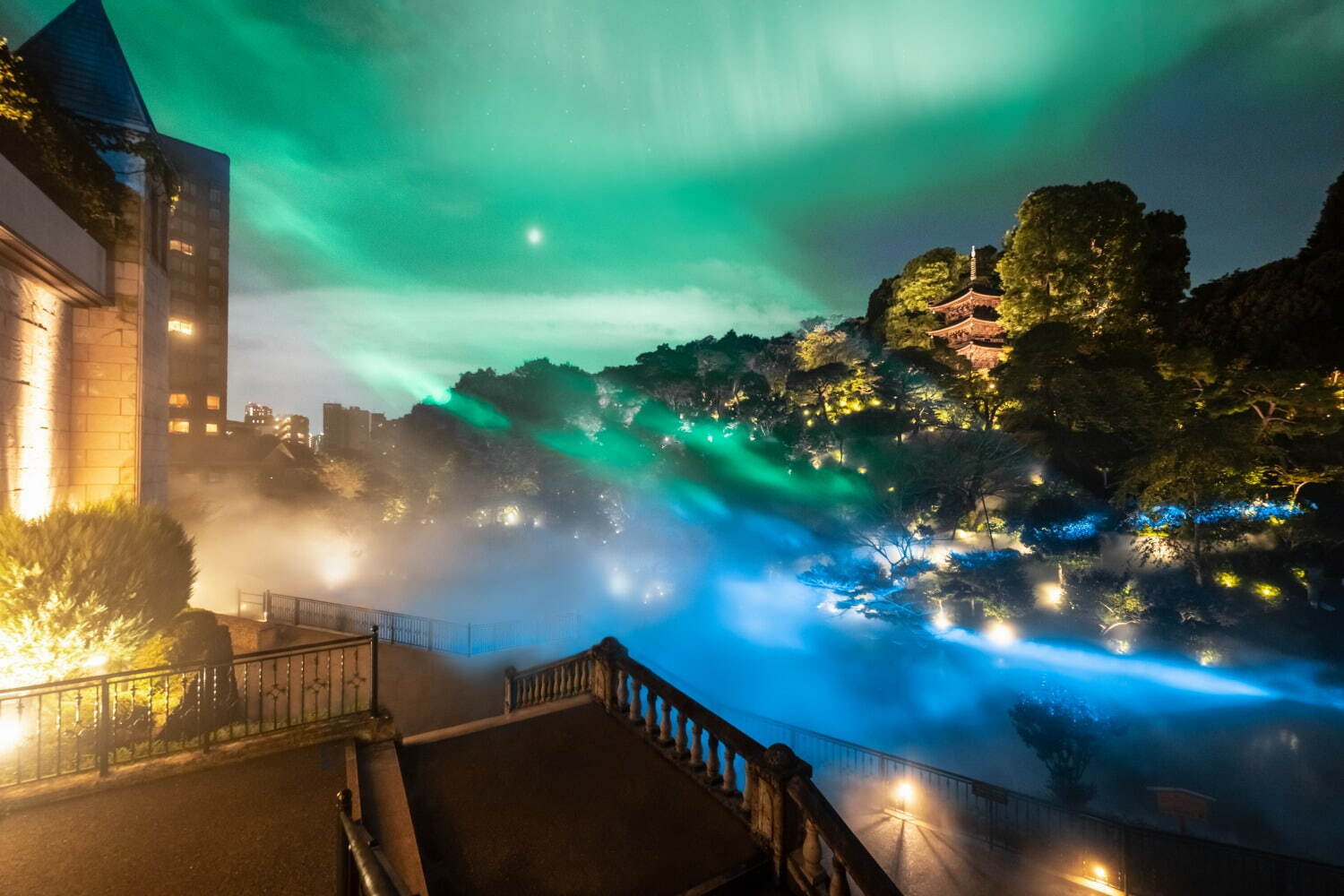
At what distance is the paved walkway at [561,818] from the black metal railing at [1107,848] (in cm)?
923

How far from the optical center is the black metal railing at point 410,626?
58.0 ft

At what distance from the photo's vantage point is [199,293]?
175 ft

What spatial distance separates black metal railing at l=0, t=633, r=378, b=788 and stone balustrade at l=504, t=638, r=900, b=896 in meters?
3.57

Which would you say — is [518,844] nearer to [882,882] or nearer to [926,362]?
[882,882]

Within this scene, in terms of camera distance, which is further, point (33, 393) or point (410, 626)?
point (410, 626)

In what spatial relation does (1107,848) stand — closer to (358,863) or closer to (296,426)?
(358,863)

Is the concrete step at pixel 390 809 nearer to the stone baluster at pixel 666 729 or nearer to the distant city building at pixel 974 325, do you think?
the stone baluster at pixel 666 729

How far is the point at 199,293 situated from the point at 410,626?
56362 mm

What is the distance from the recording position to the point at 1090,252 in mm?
33156

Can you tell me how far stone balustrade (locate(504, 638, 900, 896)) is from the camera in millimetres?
4441

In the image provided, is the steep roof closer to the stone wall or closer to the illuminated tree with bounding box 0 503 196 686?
the stone wall

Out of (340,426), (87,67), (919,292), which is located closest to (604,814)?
(87,67)

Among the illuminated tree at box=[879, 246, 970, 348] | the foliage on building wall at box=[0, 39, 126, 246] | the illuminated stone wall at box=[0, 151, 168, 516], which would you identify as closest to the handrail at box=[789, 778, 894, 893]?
the illuminated stone wall at box=[0, 151, 168, 516]

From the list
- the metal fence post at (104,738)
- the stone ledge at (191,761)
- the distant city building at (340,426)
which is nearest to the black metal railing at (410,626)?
the stone ledge at (191,761)
